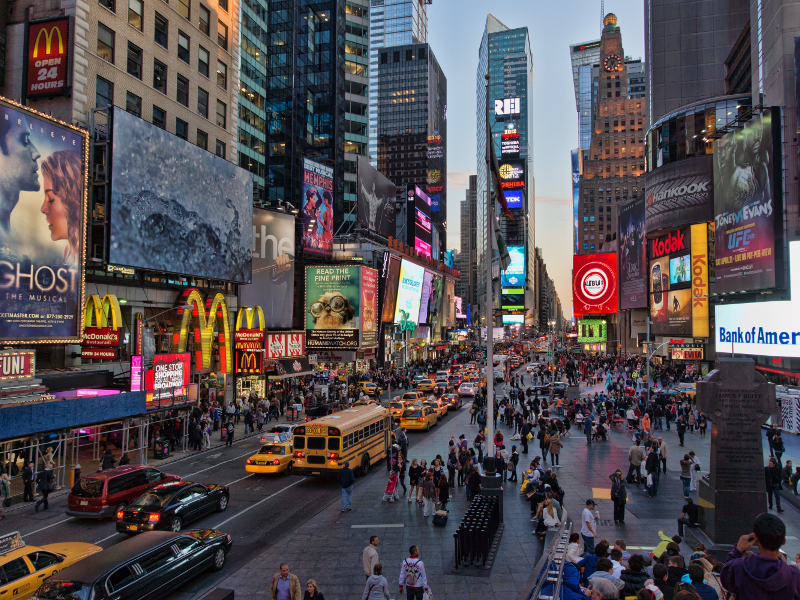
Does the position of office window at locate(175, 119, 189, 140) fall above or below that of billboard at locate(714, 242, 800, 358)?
above

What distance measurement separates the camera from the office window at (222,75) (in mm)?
41562

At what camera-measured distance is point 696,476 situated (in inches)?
784

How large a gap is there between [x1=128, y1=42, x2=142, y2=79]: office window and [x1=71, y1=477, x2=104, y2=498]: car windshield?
963 inches

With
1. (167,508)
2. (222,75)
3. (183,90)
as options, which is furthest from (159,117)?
(167,508)

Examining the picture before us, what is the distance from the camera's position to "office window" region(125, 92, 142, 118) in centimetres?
3174

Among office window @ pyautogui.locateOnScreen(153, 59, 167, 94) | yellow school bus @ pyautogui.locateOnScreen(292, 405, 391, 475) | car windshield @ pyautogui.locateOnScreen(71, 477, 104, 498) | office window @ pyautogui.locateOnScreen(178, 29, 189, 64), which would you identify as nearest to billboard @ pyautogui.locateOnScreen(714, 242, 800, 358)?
yellow school bus @ pyautogui.locateOnScreen(292, 405, 391, 475)

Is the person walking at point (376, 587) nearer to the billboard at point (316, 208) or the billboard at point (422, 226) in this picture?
the billboard at point (316, 208)

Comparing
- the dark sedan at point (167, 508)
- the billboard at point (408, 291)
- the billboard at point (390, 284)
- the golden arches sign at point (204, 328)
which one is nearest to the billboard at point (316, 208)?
the billboard at point (390, 284)

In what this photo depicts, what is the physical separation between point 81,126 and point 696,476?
31.1m

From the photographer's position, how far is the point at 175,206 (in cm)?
3309

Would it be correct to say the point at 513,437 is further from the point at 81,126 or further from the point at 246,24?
the point at 246,24

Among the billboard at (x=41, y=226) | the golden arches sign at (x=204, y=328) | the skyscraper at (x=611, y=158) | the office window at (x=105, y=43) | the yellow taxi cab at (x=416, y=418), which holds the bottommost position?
the yellow taxi cab at (x=416, y=418)

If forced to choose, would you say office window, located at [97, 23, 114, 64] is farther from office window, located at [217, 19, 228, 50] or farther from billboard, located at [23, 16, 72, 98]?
office window, located at [217, 19, 228, 50]

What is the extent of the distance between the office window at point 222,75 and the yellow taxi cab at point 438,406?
→ 27719mm
